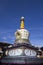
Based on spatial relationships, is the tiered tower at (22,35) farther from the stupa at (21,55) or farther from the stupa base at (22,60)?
the stupa base at (22,60)

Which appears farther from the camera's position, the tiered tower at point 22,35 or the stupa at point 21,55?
the tiered tower at point 22,35

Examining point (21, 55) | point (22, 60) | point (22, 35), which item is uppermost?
point (22, 35)

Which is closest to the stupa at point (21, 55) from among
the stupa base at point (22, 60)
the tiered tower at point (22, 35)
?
the stupa base at point (22, 60)

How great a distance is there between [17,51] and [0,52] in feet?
7.25

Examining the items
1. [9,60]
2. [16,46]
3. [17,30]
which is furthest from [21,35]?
[9,60]

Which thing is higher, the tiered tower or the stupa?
the tiered tower

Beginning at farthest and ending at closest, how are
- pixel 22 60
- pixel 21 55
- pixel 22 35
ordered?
pixel 22 35 → pixel 21 55 → pixel 22 60

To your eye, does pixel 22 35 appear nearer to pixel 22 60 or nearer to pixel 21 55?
pixel 21 55

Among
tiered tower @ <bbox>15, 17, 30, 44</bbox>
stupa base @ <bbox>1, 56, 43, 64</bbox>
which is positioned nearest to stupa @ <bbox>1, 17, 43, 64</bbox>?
stupa base @ <bbox>1, 56, 43, 64</bbox>

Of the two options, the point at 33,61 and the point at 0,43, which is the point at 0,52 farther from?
the point at 33,61

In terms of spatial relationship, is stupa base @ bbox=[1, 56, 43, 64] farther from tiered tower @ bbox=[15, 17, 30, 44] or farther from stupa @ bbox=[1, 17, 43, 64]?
tiered tower @ bbox=[15, 17, 30, 44]

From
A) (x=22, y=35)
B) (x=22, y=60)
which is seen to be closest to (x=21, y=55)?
(x=22, y=60)

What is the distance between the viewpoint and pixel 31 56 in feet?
31.9

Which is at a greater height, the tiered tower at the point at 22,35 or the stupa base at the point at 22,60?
the tiered tower at the point at 22,35
